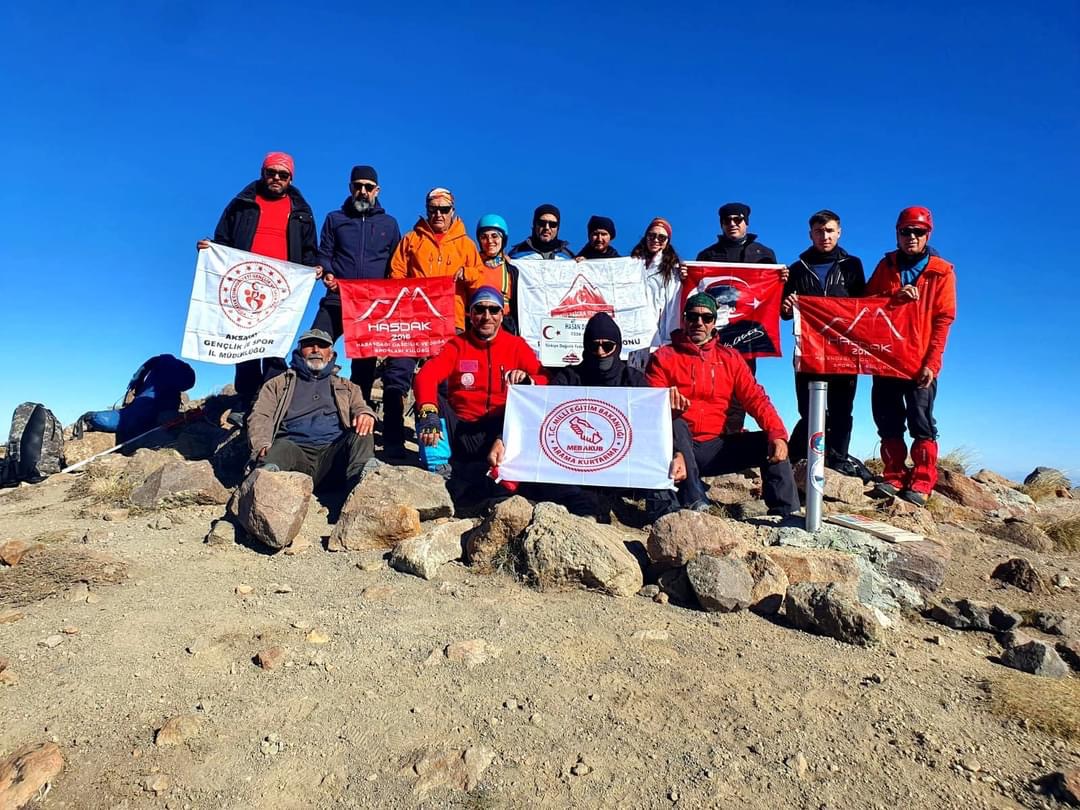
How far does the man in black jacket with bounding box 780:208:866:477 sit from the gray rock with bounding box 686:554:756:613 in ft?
12.1

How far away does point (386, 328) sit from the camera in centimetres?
837

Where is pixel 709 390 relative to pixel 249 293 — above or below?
below

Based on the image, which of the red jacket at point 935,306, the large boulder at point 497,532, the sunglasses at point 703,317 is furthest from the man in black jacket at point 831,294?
the large boulder at point 497,532

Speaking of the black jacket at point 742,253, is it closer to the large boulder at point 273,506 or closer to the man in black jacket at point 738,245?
the man in black jacket at point 738,245

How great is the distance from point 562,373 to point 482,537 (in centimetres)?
223

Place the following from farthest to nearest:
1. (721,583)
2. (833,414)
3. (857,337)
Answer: (833,414) < (857,337) < (721,583)

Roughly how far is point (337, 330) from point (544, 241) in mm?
2975

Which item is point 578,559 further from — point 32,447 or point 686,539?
point 32,447

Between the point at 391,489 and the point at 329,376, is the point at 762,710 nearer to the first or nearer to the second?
the point at 391,489

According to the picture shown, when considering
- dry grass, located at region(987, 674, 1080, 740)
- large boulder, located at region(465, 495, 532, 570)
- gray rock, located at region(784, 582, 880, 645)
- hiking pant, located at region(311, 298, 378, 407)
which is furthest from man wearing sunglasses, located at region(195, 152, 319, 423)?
dry grass, located at region(987, 674, 1080, 740)

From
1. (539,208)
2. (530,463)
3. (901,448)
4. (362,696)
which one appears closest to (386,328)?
(539,208)

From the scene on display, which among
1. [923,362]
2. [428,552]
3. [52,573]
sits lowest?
[52,573]

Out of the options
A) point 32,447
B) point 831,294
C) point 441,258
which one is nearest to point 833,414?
point 831,294

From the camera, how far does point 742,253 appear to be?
27.8ft
